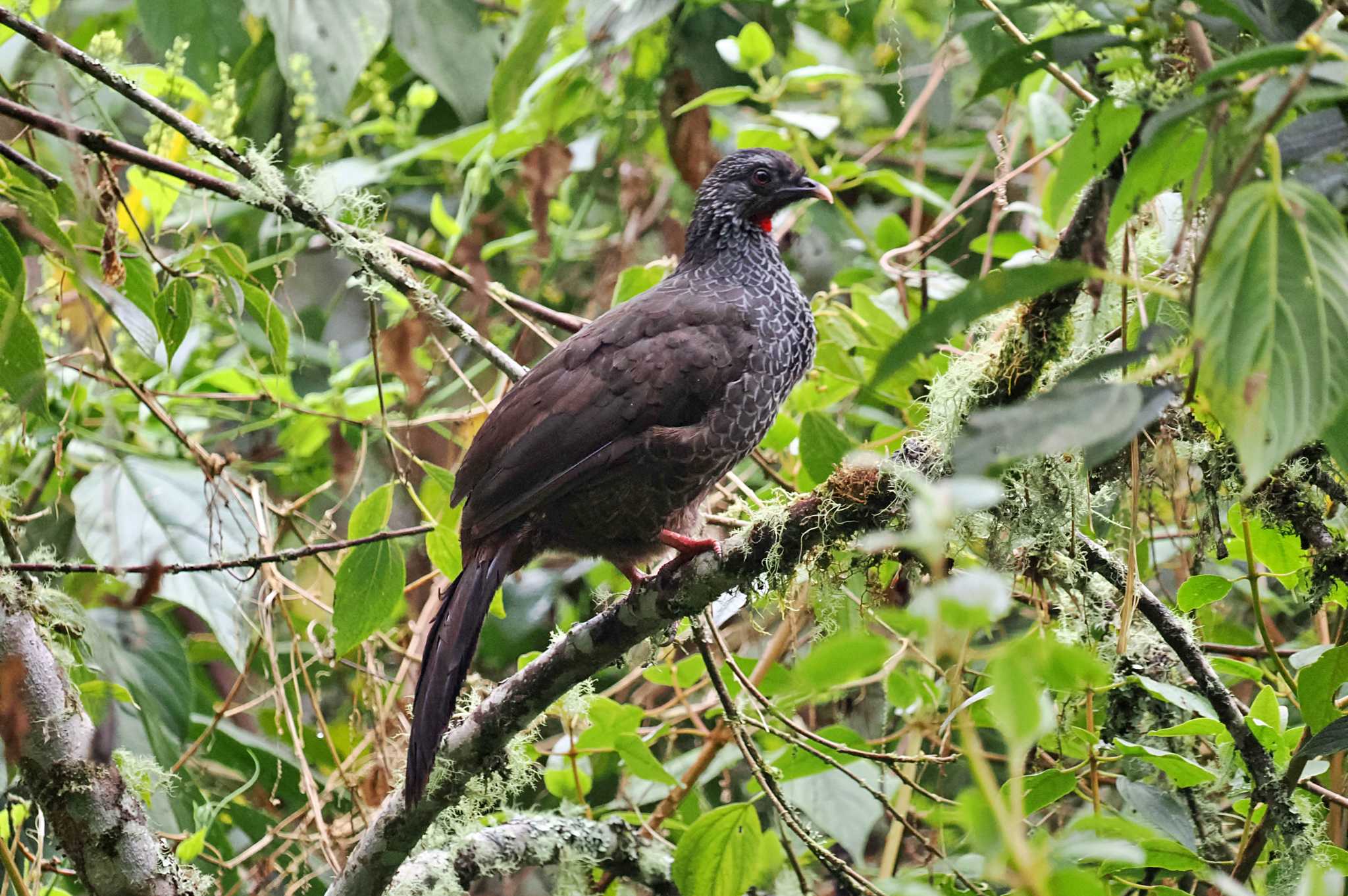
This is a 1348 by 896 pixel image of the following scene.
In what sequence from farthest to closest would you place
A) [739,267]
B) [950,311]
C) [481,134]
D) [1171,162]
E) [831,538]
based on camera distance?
[481,134] < [739,267] < [831,538] < [1171,162] < [950,311]

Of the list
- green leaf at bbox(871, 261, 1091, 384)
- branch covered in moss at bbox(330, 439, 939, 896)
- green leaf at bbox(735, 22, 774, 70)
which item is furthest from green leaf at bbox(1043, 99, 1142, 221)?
green leaf at bbox(735, 22, 774, 70)

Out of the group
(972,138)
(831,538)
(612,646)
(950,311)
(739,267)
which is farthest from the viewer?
(972,138)

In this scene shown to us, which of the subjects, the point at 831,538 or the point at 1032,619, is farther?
the point at 1032,619

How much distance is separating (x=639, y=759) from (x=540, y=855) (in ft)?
1.06

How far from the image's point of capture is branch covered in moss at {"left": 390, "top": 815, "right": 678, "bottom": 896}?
8.65ft

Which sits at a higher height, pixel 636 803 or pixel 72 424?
pixel 72 424

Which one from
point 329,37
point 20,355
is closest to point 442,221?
point 329,37

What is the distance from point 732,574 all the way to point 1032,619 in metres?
1.52

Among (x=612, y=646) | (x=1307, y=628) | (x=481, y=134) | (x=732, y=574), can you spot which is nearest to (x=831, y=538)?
(x=732, y=574)

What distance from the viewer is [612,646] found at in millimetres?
2496

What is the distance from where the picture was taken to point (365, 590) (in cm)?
266

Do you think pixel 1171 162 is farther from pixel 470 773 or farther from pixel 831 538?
pixel 470 773

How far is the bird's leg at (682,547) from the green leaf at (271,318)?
1.00 metres

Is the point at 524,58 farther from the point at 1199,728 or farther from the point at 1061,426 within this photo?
the point at 1199,728
